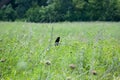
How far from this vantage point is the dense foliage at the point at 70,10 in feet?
114

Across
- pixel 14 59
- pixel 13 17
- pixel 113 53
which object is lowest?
pixel 13 17

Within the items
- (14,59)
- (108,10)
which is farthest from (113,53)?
(108,10)

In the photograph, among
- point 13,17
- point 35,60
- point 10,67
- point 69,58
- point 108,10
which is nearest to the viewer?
point 10,67

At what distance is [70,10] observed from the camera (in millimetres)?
37969

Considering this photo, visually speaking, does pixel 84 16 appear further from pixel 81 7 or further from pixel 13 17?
pixel 13 17

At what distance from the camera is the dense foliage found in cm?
3472

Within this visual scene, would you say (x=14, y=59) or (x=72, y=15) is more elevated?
(x=14, y=59)

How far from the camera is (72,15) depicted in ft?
121

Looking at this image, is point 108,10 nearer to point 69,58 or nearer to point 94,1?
point 94,1

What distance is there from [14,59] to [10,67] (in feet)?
0.85

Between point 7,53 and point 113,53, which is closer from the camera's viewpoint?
point 7,53

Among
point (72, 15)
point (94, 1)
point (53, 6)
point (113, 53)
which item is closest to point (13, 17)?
point (53, 6)

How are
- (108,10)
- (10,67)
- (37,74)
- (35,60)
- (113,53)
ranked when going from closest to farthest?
1. (37,74)
2. (10,67)
3. (35,60)
4. (113,53)
5. (108,10)

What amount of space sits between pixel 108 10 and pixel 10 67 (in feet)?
108
